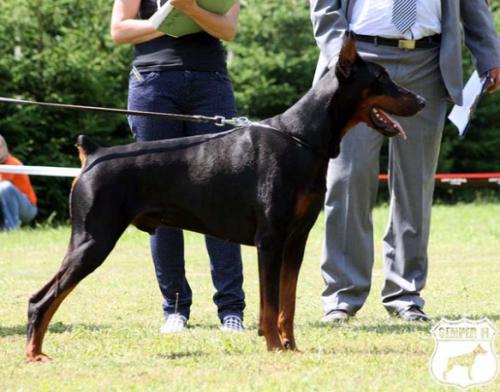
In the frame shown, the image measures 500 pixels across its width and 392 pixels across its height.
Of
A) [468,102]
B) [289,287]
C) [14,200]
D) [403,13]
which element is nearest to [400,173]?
[468,102]

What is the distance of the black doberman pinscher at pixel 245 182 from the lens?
5.55m

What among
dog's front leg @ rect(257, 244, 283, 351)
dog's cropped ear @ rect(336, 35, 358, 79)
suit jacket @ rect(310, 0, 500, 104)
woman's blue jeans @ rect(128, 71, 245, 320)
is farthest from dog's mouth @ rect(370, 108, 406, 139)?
woman's blue jeans @ rect(128, 71, 245, 320)

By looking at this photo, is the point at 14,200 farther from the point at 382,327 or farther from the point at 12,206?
the point at 382,327

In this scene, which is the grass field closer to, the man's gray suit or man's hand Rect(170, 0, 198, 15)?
the man's gray suit

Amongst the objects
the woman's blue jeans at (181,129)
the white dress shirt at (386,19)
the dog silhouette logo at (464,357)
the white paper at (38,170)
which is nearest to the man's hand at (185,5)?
the woman's blue jeans at (181,129)

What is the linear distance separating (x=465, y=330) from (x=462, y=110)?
101 inches

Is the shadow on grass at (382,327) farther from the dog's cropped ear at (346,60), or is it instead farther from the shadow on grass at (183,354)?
the dog's cropped ear at (346,60)

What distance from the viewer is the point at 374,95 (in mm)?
5641

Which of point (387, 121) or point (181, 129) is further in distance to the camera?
point (181, 129)

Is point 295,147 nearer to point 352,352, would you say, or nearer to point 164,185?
point 164,185

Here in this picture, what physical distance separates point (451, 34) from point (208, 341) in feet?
8.62

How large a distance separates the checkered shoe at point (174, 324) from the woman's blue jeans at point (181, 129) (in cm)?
7

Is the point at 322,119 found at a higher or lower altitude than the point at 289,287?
higher

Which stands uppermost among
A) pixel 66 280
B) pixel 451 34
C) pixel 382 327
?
pixel 451 34
